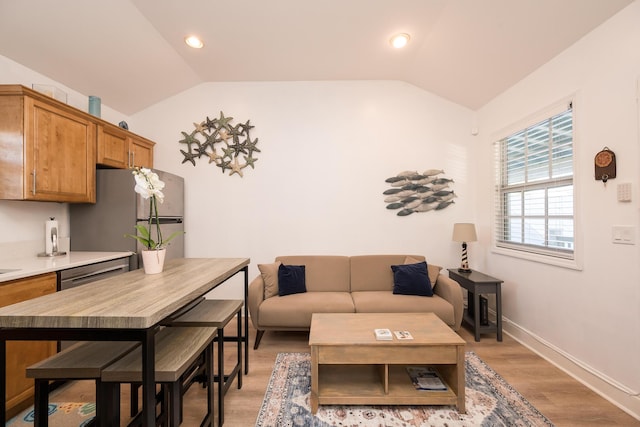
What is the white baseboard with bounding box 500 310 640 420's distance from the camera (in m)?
1.85

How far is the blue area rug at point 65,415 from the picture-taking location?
1774mm

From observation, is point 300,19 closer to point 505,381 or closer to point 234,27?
point 234,27

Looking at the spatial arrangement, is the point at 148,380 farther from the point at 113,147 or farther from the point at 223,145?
the point at 223,145

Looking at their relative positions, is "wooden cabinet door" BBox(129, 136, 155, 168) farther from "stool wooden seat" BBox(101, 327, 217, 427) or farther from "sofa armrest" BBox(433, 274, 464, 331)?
"sofa armrest" BBox(433, 274, 464, 331)

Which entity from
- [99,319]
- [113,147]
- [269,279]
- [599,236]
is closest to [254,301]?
[269,279]

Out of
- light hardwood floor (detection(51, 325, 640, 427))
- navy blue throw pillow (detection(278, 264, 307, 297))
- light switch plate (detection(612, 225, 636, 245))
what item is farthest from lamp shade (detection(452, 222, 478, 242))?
navy blue throw pillow (detection(278, 264, 307, 297))

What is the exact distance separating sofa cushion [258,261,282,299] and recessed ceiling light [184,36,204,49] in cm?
242

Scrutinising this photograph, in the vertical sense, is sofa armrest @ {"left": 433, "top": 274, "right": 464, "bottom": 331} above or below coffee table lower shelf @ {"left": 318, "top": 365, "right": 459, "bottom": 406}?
above

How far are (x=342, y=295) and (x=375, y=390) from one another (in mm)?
1201

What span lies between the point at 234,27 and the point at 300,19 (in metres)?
0.64

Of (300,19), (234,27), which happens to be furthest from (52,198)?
(300,19)

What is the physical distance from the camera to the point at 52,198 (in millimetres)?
2340

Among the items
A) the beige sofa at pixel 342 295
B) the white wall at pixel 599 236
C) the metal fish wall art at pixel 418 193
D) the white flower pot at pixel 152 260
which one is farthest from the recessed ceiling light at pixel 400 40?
the white flower pot at pixel 152 260

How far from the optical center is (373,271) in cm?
330
